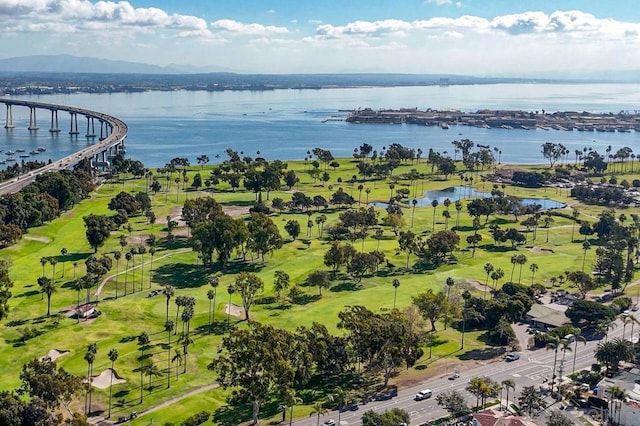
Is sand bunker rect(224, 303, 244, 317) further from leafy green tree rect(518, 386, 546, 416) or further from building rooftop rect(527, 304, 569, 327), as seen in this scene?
leafy green tree rect(518, 386, 546, 416)

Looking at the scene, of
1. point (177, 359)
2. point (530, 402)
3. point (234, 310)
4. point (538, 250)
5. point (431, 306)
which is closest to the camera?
point (530, 402)

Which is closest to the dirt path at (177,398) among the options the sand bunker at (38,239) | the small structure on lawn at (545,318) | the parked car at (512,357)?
the parked car at (512,357)

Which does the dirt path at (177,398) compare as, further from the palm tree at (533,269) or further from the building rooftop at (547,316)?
the palm tree at (533,269)

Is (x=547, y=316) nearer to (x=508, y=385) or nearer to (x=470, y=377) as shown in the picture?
(x=470, y=377)

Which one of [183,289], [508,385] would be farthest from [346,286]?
[508,385]

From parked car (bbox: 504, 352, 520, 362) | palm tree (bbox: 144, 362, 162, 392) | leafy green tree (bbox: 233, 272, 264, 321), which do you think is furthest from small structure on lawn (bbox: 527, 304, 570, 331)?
palm tree (bbox: 144, 362, 162, 392)
